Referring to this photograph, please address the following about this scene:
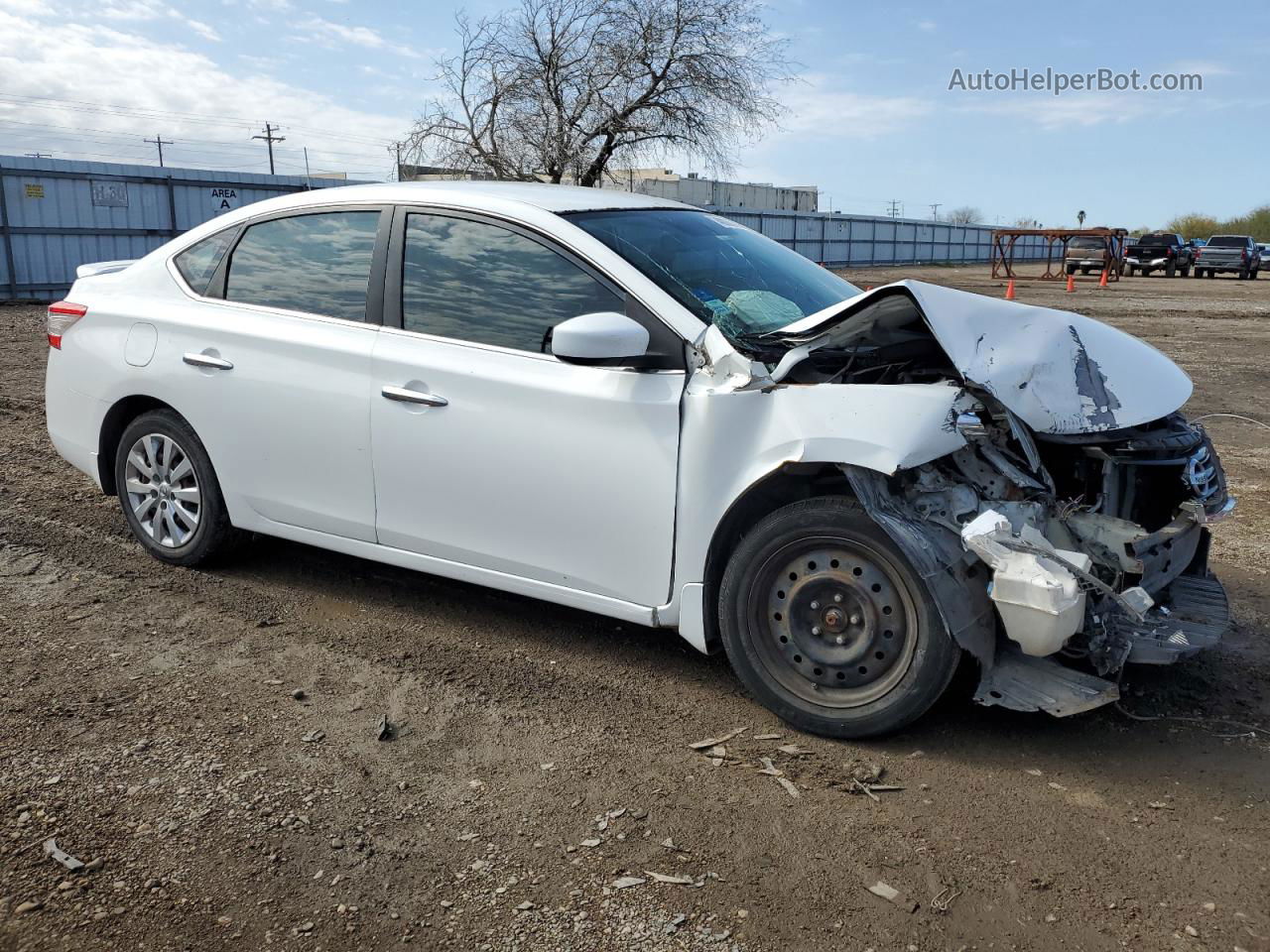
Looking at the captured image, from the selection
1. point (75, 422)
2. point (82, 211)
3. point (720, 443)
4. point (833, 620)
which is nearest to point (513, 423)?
point (720, 443)

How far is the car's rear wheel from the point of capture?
15.6 ft

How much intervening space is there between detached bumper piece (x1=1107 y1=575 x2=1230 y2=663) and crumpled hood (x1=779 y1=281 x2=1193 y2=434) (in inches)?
24.6

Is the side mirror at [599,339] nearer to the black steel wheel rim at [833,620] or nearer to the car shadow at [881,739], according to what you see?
the black steel wheel rim at [833,620]

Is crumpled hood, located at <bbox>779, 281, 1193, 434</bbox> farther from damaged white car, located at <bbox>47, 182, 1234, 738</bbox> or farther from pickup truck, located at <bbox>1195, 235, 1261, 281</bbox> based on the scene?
pickup truck, located at <bbox>1195, 235, 1261, 281</bbox>

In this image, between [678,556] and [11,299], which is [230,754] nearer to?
[678,556]

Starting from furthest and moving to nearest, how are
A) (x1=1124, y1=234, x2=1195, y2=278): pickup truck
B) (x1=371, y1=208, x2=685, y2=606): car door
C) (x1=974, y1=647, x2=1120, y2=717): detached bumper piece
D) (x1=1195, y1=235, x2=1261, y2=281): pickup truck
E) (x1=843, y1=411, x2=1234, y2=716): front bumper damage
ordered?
(x1=1124, y1=234, x2=1195, y2=278): pickup truck < (x1=1195, y1=235, x2=1261, y2=281): pickup truck < (x1=371, y1=208, x2=685, y2=606): car door < (x1=974, y1=647, x2=1120, y2=717): detached bumper piece < (x1=843, y1=411, x2=1234, y2=716): front bumper damage

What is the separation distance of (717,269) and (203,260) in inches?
91.4

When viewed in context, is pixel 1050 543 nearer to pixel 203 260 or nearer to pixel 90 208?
pixel 203 260

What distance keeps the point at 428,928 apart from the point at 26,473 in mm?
5454

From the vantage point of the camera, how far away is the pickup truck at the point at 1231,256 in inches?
1618

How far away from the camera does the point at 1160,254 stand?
1693 inches

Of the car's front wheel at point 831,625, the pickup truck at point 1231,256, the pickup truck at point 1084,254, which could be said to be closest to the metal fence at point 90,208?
the car's front wheel at point 831,625

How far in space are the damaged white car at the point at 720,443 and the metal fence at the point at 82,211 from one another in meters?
16.0

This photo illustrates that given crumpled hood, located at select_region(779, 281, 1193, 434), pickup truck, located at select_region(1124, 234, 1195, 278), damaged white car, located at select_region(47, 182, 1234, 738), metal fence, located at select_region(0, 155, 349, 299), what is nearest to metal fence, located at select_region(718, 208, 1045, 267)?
pickup truck, located at select_region(1124, 234, 1195, 278)
